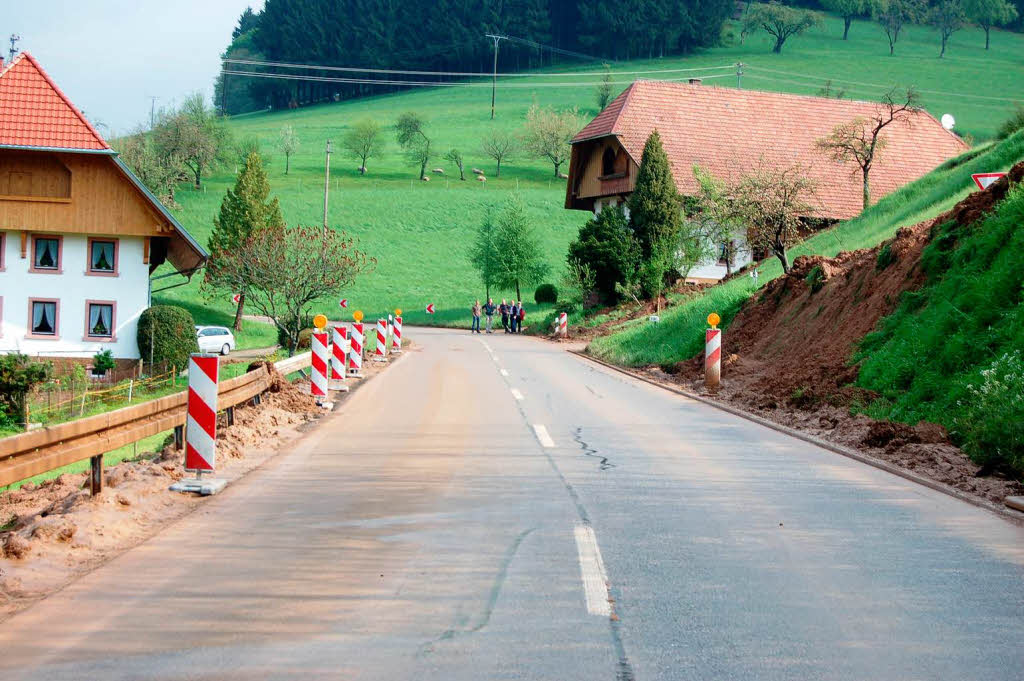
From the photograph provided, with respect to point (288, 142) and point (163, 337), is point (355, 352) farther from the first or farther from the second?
point (288, 142)

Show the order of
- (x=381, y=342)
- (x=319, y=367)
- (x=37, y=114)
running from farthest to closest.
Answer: (x=37, y=114) → (x=381, y=342) → (x=319, y=367)

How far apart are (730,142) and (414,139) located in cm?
6530

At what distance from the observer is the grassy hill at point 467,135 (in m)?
78.3

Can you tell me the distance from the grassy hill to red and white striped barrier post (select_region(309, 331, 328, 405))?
126 ft

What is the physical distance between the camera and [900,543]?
750 cm

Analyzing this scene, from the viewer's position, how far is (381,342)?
3048cm

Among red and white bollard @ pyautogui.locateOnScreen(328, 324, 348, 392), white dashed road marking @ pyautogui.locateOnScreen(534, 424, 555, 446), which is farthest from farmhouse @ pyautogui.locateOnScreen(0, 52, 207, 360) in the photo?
white dashed road marking @ pyautogui.locateOnScreen(534, 424, 555, 446)

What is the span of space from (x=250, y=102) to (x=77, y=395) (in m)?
131

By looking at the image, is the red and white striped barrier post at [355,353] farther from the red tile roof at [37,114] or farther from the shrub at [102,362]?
the red tile roof at [37,114]

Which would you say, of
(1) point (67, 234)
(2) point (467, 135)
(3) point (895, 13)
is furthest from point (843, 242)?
(3) point (895, 13)

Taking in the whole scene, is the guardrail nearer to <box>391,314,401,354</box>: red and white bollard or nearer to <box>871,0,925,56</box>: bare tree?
<box>391,314,401,354</box>: red and white bollard

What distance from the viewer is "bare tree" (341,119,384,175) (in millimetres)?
110438

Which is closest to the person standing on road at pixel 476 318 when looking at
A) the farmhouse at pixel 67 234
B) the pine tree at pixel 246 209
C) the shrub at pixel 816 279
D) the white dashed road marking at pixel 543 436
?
the pine tree at pixel 246 209

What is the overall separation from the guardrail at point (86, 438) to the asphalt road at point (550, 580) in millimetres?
1003
